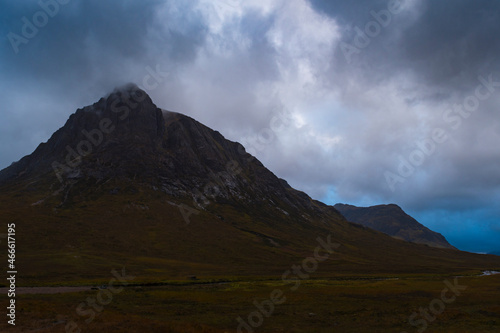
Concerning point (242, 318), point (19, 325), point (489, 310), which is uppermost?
point (19, 325)

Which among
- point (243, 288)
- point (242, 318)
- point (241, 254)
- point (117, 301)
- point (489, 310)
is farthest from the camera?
point (241, 254)

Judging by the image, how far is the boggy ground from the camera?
1341 inches

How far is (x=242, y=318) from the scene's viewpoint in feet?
130

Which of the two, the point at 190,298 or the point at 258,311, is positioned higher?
the point at 190,298

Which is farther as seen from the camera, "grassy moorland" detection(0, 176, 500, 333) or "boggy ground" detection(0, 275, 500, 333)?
"grassy moorland" detection(0, 176, 500, 333)

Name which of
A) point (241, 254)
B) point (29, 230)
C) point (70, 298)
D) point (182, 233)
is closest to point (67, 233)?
point (29, 230)

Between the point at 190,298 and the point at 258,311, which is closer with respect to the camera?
the point at 258,311

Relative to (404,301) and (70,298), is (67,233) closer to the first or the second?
(70,298)

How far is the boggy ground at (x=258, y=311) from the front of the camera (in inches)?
1341

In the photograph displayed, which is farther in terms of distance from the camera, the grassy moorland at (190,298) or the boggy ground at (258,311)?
the grassy moorland at (190,298)

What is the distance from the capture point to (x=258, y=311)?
1745 inches

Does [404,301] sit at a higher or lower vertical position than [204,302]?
lower

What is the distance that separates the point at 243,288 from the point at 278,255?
10196 centimetres

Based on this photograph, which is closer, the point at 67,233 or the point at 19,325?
the point at 19,325
